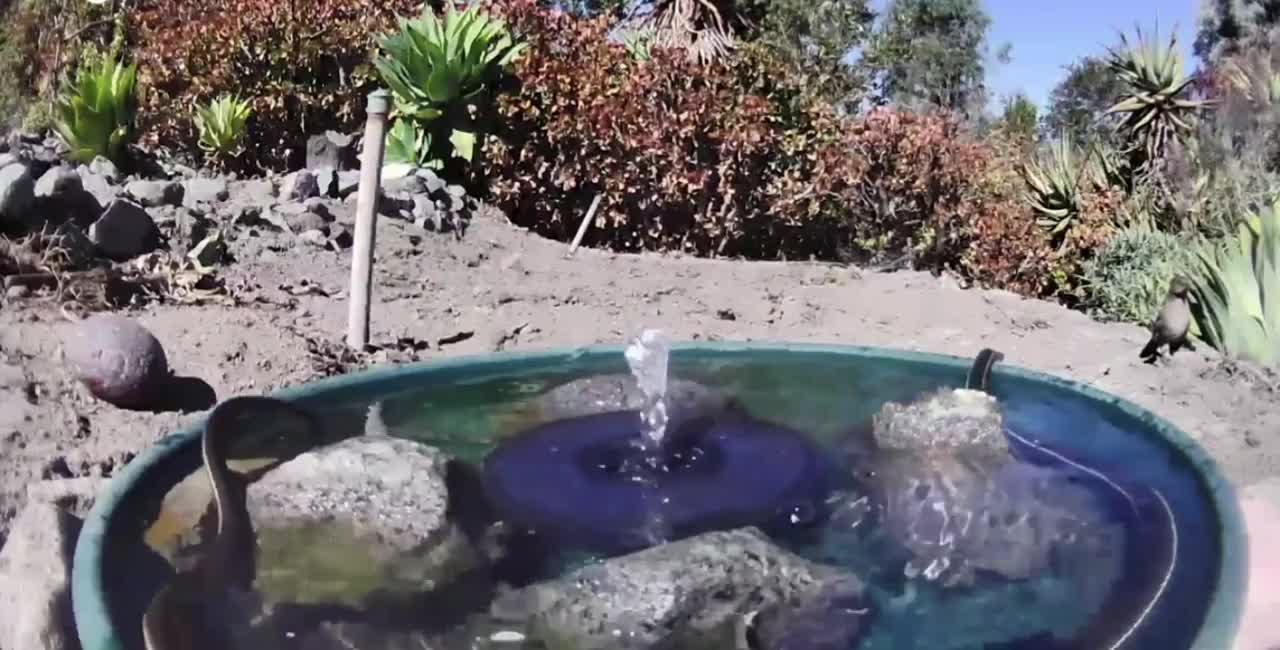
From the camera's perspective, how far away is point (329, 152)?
28.6 feet

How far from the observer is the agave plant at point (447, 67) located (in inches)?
328

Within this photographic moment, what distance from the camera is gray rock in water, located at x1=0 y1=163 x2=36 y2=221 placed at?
5.73 meters

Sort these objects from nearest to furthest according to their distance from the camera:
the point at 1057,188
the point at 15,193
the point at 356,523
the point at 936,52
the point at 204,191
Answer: the point at 356,523 → the point at 15,193 → the point at 204,191 → the point at 1057,188 → the point at 936,52

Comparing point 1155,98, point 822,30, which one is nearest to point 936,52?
point 822,30

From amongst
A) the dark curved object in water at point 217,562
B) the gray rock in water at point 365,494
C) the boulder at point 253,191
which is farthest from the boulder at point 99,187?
the gray rock in water at point 365,494

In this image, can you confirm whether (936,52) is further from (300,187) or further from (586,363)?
(586,363)

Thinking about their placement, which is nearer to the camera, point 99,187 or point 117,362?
point 117,362

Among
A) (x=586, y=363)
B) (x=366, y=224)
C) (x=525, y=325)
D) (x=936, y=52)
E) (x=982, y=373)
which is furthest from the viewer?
(x=936, y=52)

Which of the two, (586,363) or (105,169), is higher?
(105,169)

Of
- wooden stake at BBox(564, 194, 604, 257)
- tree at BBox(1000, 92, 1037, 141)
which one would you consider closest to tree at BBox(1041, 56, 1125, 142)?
tree at BBox(1000, 92, 1037, 141)

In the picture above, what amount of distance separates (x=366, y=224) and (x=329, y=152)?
3904 mm

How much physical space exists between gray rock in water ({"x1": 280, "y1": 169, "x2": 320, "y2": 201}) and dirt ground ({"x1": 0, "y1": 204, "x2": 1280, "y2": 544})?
2.13ft

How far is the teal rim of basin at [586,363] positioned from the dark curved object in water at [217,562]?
0.25ft

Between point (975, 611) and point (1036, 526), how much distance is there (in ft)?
1.86
